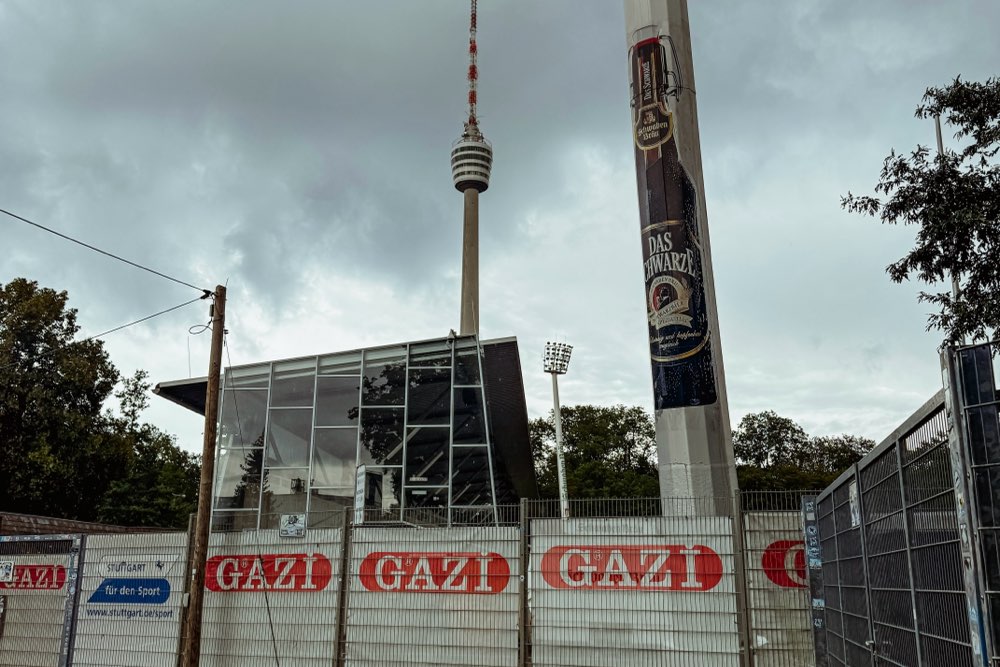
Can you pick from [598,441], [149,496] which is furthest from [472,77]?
[149,496]

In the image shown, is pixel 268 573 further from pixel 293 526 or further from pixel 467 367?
pixel 467 367

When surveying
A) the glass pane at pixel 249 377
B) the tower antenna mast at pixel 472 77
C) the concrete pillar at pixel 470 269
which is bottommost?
the glass pane at pixel 249 377

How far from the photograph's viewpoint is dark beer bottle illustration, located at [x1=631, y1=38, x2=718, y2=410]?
21.4 m

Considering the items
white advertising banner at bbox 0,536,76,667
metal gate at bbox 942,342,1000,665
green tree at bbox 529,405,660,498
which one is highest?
green tree at bbox 529,405,660,498

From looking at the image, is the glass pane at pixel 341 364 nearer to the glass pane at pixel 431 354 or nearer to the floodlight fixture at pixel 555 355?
the glass pane at pixel 431 354

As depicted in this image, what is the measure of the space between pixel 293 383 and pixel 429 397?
13.3 feet

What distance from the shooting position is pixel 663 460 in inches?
844

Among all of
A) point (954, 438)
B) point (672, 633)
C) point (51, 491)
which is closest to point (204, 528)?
point (672, 633)

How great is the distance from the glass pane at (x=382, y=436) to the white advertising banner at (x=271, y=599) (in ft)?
29.9

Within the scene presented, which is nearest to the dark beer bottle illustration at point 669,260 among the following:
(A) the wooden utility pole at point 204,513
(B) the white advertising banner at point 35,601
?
(A) the wooden utility pole at point 204,513

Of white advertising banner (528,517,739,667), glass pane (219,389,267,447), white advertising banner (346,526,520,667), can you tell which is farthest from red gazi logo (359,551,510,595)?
glass pane (219,389,267,447)

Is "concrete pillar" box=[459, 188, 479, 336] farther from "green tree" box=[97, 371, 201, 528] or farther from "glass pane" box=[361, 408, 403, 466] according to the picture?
"glass pane" box=[361, 408, 403, 466]

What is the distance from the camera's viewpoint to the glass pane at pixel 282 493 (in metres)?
23.6

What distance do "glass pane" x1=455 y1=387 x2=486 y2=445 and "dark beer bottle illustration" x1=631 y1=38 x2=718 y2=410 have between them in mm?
5402
